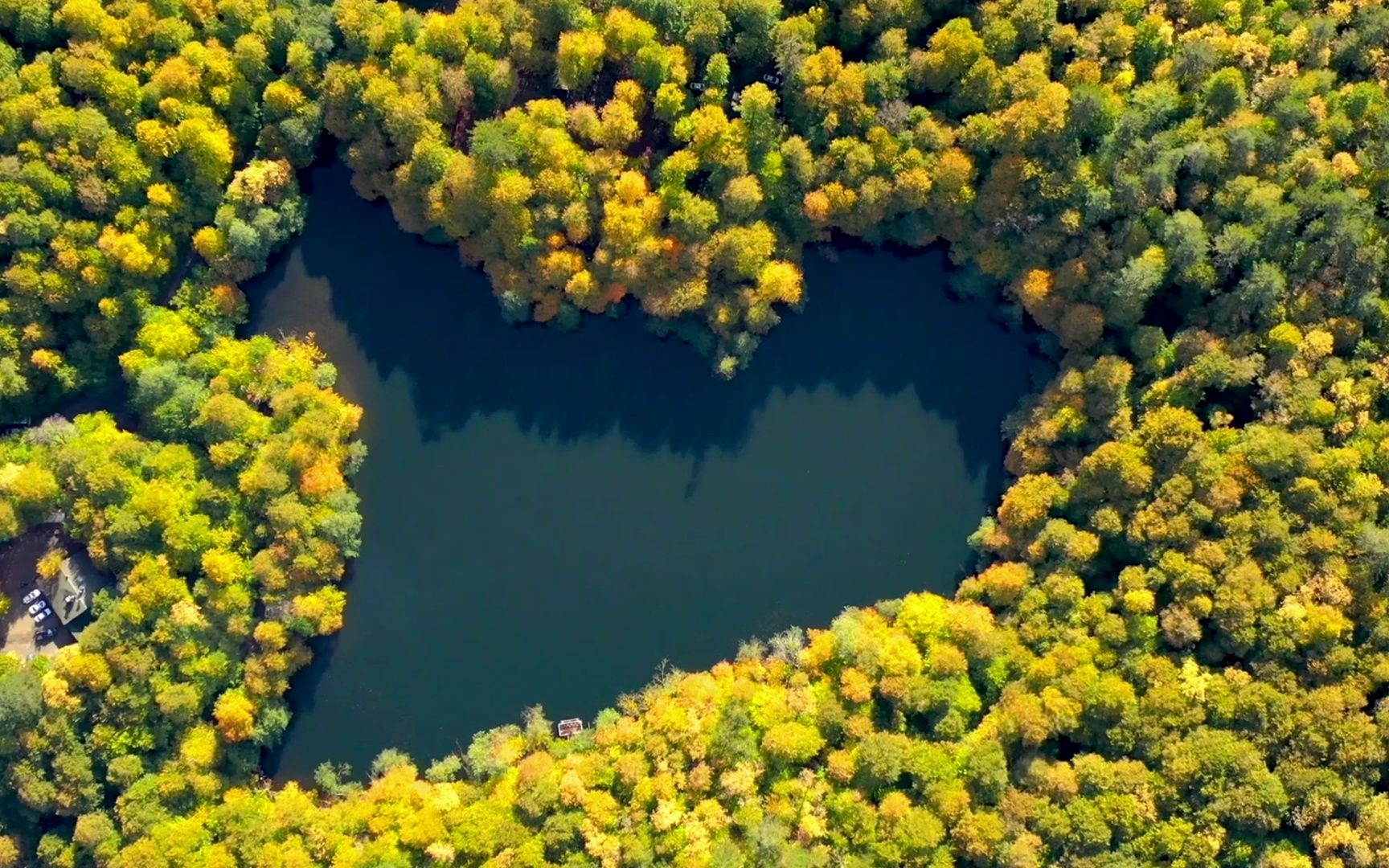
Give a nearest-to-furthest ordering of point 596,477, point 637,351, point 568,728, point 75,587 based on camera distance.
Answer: point 75,587
point 568,728
point 637,351
point 596,477

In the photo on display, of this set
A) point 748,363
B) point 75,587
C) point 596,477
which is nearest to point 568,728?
point 596,477

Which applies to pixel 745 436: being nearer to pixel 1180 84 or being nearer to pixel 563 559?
pixel 563 559

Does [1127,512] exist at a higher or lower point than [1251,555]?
higher

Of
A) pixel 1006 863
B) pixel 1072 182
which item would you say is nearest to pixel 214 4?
pixel 1072 182

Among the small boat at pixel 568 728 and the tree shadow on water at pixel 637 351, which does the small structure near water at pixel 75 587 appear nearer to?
the tree shadow on water at pixel 637 351

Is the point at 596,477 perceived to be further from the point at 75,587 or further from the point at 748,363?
the point at 75,587
